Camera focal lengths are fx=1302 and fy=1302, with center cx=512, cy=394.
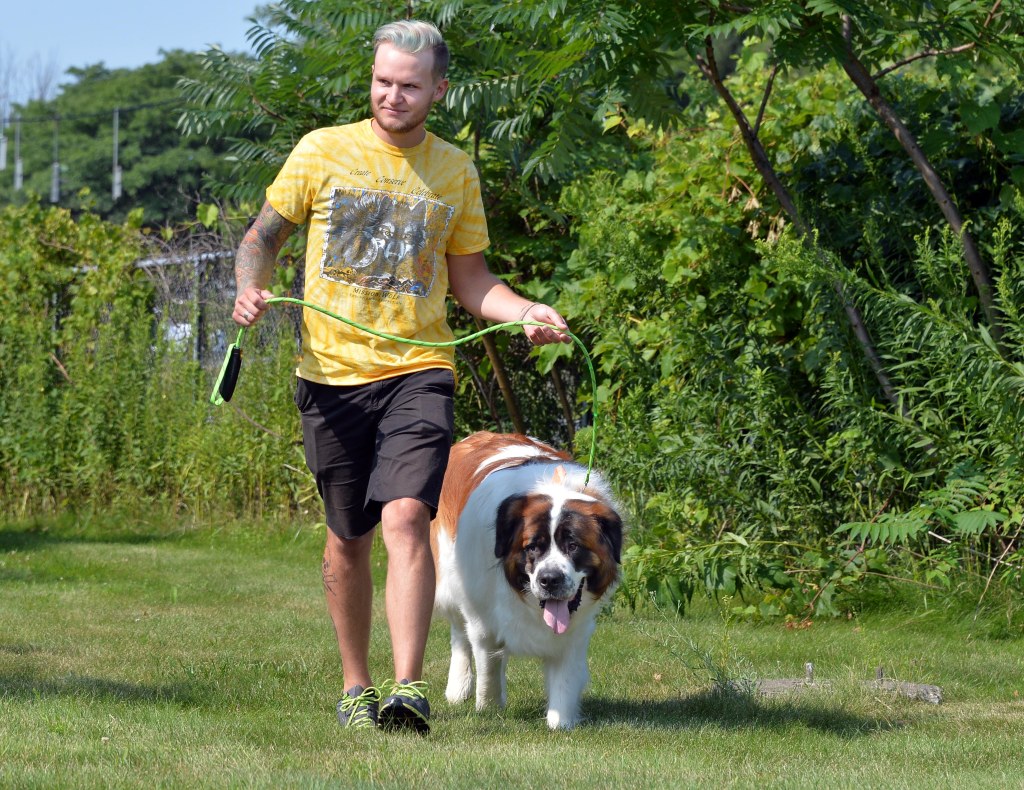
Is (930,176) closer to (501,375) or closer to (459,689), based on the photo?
(501,375)

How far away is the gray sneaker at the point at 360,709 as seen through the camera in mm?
4340

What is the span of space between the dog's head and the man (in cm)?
43

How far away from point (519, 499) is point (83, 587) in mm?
4633

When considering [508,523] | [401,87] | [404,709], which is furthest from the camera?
[508,523]

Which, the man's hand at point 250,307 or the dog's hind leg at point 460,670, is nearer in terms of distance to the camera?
the man's hand at point 250,307

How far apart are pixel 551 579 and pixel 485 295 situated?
A: 1.04m

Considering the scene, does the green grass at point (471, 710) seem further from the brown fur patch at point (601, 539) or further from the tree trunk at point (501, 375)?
the tree trunk at point (501, 375)

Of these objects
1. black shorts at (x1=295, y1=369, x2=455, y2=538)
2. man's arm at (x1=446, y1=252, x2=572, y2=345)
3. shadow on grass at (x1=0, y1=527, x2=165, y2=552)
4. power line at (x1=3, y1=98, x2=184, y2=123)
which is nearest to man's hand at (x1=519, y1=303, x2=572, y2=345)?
man's arm at (x1=446, y1=252, x2=572, y2=345)

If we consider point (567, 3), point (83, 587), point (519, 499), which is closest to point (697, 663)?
point (519, 499)

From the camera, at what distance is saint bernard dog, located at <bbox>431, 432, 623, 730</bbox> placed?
4.65 m

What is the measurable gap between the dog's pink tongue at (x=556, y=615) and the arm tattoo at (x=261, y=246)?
4.99 feet

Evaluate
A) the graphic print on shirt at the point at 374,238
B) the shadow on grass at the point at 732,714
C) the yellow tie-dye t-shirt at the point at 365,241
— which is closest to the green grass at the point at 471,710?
the shadow on grass at the point at 732,714

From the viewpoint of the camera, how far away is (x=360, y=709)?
439 cm

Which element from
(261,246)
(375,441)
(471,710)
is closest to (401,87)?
(261,246)
